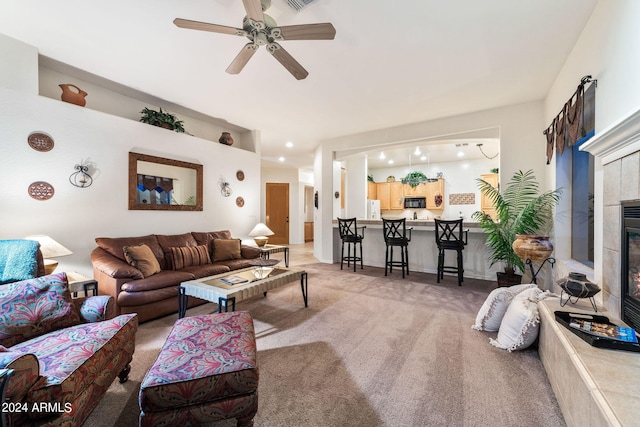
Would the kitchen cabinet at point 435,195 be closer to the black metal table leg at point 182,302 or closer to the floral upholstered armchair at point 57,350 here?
the black metal table leg at point 182,302

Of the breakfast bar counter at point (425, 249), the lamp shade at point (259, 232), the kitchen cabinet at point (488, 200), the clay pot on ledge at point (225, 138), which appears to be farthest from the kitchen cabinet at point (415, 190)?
the clay pot on ledge at point (225, 138)

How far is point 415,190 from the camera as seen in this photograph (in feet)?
25.3

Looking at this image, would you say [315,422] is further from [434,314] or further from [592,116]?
[592,116]

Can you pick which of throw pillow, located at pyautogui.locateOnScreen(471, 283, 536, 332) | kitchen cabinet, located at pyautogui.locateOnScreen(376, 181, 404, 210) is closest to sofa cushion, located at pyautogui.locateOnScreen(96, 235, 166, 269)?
throw pillow, located at pyautogui.locateOnScreen(471, 283, 536, 332)

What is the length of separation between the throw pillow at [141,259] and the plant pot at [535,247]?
4235mm

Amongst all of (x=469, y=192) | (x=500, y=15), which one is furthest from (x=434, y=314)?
(x=469, y=192)

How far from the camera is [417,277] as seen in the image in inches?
180

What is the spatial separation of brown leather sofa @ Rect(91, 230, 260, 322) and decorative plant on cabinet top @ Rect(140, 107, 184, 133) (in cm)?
164

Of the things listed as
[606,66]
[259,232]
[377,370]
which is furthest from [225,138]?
[606,66]

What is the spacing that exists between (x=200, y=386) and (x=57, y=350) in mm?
825

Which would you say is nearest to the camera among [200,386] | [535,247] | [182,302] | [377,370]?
[200,386]

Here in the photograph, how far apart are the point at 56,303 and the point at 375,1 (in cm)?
302

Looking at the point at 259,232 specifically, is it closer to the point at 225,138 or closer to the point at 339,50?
the point at 225,138

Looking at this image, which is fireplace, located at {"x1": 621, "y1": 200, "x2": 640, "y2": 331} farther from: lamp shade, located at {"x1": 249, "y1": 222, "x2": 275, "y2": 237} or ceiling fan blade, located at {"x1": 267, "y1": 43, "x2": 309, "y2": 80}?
lamp shade, located at {"x1": 249, "y1": 222, "x2": 275, "y2": 237}
